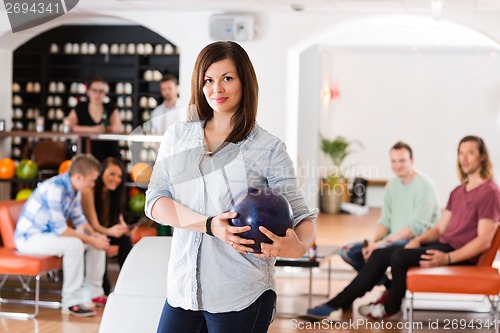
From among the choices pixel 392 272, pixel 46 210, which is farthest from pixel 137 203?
pixel 392 272

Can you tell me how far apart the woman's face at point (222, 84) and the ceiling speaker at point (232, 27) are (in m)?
5.47

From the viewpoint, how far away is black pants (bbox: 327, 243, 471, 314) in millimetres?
5965

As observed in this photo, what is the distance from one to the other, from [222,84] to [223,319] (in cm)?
57

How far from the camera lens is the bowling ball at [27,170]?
802cm

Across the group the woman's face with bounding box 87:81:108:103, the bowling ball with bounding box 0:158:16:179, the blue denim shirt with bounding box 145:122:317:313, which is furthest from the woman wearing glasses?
the blue denim shirt with bounding box 145:122:317:313

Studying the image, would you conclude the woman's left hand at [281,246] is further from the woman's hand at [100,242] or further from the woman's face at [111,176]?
the woman's face at [111,176]

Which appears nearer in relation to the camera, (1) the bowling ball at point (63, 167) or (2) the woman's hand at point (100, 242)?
(2) the woman's hand at point (100, 242)

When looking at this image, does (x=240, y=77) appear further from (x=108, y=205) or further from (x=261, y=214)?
(x=108, y=205)

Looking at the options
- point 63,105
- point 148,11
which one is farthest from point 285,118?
point 63,105

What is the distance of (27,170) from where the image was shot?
316 inches

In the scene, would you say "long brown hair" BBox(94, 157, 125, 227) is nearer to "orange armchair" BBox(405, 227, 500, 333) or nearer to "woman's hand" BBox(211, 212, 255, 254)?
"orange armchair" BBox(405, 227, 500, 333)

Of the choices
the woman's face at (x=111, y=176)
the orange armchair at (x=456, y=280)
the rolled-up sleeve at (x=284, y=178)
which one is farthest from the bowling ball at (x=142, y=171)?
the woman's face at (x=111, y=176)

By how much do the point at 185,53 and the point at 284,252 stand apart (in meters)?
5.94

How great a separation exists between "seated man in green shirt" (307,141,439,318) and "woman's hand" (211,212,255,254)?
432 cm
